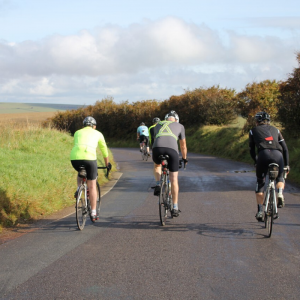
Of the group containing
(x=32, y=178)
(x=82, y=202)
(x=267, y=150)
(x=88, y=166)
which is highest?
(x=267, y=150)

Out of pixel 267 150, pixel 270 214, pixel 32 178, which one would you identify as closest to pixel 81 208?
pixel 270 214

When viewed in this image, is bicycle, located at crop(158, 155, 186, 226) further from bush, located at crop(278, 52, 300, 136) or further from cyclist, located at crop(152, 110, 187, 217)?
bush, located at crop(278, 52, 300, 136)

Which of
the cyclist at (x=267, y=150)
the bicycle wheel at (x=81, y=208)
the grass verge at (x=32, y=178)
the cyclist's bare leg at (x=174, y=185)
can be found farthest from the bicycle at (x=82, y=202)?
the cyclist at (x=267, y=150)

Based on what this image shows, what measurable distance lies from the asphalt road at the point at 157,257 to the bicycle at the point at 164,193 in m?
0.26

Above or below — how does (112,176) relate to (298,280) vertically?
below

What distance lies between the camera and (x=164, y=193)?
8445 mm

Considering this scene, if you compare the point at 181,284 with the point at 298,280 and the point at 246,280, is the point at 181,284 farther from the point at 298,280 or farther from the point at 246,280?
the point at 298,280

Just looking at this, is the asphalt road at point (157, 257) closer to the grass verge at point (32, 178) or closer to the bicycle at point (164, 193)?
the bicycle at point (164, 193)

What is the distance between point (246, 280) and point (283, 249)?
166cm

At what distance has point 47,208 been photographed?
9930 mm

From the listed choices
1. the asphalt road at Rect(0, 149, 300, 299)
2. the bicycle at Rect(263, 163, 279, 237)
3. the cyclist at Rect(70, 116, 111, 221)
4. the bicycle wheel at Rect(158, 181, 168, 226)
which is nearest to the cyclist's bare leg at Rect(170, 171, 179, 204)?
the bicycle wheel at Rect(158, 181, 168, 226)

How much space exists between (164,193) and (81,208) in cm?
159

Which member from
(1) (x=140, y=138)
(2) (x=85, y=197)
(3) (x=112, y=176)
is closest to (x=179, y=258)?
(2) (x=85, y=197)

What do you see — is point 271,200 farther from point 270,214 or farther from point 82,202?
point 82,202
